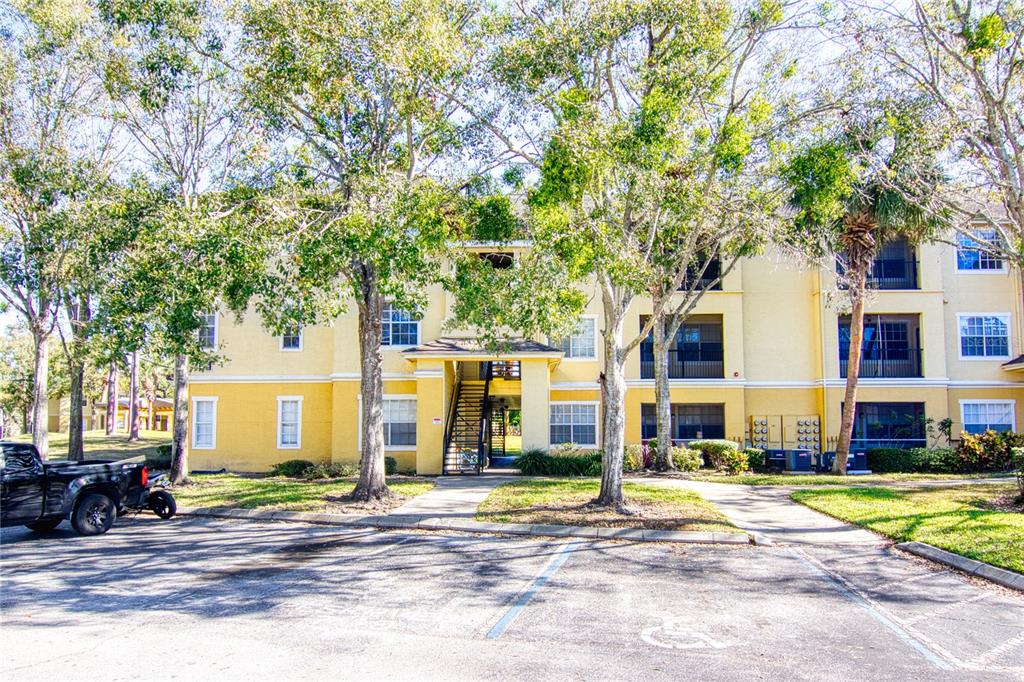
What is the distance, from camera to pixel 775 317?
28281mm

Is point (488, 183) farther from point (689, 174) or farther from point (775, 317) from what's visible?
point (775, 317)

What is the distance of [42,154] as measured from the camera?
19422 mm

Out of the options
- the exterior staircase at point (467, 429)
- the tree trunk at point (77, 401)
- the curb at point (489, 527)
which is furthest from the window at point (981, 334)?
the tree trunk at point (77, 401)

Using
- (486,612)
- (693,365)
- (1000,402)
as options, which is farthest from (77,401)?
(1000,402)

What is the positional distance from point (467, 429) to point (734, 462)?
8.73m

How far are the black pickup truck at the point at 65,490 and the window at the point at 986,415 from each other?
27565 mm

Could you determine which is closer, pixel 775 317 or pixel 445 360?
pixel 445 360

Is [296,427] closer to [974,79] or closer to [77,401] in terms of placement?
[77,401]

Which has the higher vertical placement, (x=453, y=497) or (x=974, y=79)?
(x=974, y=79)

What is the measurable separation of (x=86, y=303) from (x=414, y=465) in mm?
11250

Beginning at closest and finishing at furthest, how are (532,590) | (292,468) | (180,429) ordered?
(532,590) → (180,429) → (292,468)

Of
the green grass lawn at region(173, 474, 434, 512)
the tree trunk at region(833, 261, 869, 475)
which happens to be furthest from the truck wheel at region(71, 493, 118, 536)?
the tree trunk at region(833, 261, 869, 475)

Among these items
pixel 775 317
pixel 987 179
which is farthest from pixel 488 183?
pixel 775 317

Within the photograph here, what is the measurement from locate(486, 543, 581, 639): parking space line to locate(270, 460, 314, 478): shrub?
1434 cm
